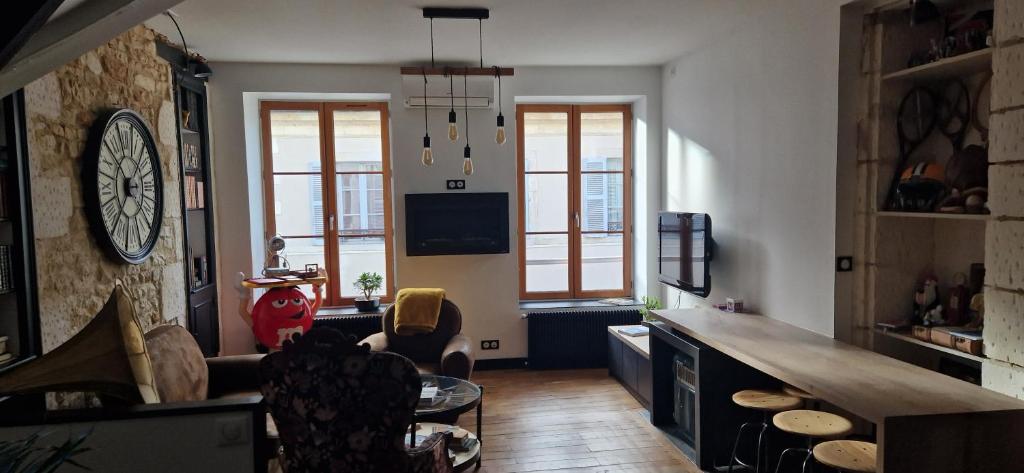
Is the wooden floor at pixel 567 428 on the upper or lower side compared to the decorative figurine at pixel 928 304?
lower

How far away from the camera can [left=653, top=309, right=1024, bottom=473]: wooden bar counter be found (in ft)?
7.02

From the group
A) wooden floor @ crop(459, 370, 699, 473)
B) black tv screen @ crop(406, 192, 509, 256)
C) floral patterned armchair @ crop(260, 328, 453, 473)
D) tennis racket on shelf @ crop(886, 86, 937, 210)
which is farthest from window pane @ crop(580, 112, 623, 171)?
floral patterned armchair @ crop(260, 328, 453, 473)

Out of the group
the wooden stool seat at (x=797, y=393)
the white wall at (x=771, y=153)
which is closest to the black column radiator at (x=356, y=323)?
the white wall at (x=771, y=153)

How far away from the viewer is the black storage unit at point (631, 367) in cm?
457

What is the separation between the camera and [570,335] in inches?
223

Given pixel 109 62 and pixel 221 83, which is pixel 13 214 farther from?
pixel 221 83

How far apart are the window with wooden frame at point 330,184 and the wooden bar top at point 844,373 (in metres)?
3.04

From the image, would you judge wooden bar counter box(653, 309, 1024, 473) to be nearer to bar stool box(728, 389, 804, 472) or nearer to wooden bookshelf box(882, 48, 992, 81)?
bar stool box(728, 389, 804, 472)

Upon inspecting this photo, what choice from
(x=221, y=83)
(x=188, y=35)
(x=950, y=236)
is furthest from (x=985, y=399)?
(x=221, y=83)

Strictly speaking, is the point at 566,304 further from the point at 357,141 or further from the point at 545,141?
the point at 357,141

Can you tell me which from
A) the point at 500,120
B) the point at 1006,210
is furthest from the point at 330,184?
the point at 1006,210

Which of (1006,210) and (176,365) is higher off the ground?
(1006,210)

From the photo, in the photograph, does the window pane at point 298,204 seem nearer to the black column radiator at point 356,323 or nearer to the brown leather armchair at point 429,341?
the black column radiator at point 356,323

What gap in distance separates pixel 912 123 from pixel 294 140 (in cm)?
464
